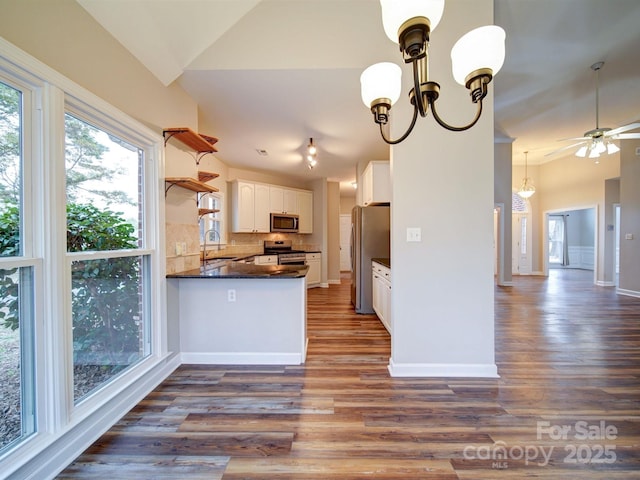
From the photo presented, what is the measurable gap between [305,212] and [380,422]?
16.0 feet

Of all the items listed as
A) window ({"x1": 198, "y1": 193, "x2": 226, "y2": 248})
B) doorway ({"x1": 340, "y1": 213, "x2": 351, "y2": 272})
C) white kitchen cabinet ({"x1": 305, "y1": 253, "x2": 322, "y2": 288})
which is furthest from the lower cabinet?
doorway ({"x1": 340, "y1": 213, "x2": 351, "y2": 272})

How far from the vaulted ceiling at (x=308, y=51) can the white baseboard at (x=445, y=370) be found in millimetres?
2480

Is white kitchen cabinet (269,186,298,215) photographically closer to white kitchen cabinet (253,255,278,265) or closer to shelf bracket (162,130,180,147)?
white kitchen cabinet (253,255,278,265)

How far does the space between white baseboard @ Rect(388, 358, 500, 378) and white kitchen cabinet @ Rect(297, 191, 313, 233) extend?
4193 mm

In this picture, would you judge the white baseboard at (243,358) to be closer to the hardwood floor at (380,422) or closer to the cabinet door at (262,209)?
the hardwood floor at (380,422)

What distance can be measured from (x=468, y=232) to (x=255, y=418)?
2.03 meters

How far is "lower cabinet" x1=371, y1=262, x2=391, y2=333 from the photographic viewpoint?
3.00m

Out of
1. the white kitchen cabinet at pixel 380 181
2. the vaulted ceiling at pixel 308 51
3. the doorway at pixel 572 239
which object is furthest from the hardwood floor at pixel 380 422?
the doorway at pixel 572 239

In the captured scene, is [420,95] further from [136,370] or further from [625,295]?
[625,295]

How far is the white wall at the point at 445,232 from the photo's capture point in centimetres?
210

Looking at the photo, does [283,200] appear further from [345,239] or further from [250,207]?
[345,239]

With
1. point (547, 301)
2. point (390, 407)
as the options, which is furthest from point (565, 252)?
point (390, 407)

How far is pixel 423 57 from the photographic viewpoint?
41.7 inches

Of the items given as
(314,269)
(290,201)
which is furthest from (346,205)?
(314,269)
